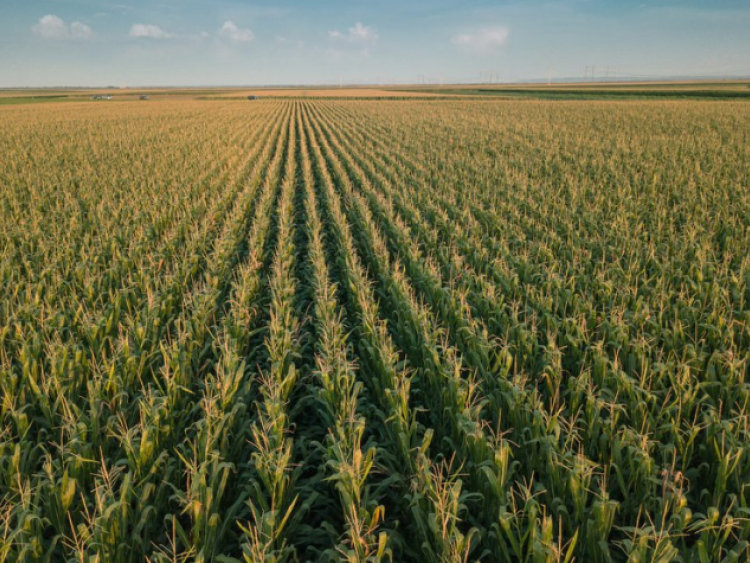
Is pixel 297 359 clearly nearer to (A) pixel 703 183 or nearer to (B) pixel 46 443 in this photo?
(B) pixel 46 443

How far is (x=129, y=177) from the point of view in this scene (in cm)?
1537

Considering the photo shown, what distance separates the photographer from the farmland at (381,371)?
3037mm

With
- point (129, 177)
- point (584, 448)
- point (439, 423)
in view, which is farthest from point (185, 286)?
point (129, 177)

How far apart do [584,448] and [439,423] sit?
1256 mm

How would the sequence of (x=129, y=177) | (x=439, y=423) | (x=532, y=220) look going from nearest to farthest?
(x=439, y=423) → (x=532, y=220) → (x=129, y=177)

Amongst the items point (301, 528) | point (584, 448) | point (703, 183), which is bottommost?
point (301, 528)

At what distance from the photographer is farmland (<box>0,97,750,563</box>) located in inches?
120

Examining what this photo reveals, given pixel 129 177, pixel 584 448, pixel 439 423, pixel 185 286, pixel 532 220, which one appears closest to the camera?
pixel 584 448

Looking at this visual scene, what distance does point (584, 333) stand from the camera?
533 centimetres

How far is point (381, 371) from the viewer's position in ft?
15.6

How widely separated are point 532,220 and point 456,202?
2728 millimetres

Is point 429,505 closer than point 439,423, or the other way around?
point 429,505

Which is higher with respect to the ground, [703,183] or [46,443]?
[703,183]

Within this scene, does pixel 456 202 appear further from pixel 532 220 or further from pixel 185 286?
pixel 185 286
